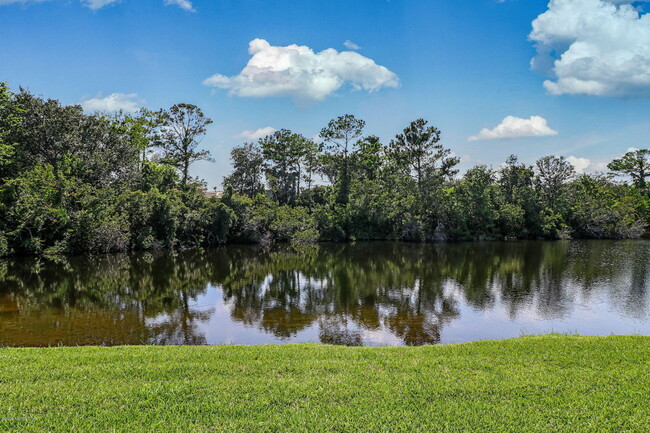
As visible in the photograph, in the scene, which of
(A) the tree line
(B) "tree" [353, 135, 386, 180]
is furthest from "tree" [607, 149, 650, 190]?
(B) "tree" [353, 135, 386, 180]

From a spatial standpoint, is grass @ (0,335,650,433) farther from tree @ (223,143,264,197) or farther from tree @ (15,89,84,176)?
tree @ (223,143,264,197)

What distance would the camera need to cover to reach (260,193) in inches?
2056

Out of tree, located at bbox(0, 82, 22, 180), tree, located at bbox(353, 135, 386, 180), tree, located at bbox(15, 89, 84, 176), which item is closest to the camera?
tree, located at bbox(0, 82, 22, 180)

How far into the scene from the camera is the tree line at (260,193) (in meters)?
32.3

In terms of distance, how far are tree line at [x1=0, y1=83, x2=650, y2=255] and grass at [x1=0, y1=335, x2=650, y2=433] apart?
2800cm

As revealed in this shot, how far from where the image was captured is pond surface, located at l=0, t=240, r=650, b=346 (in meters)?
13.2

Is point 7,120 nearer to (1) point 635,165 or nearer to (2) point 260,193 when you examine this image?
(2) point 260,193

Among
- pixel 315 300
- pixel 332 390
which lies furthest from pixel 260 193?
pixel 332 390

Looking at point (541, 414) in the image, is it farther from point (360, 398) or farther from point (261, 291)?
point (261, 291)

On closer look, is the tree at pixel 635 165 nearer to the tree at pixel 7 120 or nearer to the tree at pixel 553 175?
the tree at pixel 553 175

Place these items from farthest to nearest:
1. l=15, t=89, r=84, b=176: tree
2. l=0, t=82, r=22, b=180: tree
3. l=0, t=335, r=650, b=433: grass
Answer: l=15, t=89, r=84, b=176: tree
l=0, t=82, r=22, b=180: tree
l=0, t=335, r=650, b=433: grass

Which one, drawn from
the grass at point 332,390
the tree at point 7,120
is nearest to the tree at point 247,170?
the tree at point 7,120

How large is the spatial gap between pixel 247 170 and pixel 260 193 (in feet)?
41.2

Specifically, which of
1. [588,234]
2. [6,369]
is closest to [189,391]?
[6,369]
